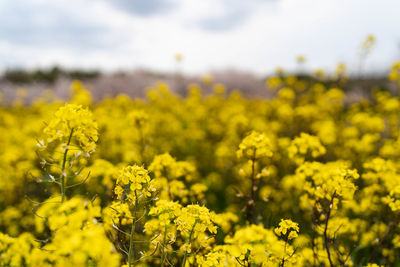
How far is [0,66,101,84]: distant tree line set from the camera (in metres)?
27.8

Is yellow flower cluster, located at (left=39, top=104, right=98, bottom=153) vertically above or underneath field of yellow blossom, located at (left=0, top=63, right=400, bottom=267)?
above

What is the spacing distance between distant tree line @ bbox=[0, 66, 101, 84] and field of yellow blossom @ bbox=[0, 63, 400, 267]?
14783 millimetres

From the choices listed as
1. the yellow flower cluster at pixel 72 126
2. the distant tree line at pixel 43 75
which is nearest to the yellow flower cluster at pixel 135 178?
the yellow flower cluster at pixel 72 126

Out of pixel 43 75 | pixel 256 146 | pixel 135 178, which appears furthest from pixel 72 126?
pixel 43 75

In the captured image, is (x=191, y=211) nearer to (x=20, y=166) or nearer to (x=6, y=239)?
(x=6, y=239)

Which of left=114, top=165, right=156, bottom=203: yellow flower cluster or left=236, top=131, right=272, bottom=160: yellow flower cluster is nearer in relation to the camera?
left=114, top=165, right=156, bottom=203: yellow flower cluster

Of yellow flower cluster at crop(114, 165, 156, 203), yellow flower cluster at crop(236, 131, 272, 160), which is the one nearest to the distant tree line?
yellow flower cluster at crop(236, 131, 272, 160)

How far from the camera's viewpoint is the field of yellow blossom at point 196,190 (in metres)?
2.40

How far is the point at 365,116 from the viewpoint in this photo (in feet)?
29.4

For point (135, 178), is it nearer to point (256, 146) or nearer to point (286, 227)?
point (286, 227)

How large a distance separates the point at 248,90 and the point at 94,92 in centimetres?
988

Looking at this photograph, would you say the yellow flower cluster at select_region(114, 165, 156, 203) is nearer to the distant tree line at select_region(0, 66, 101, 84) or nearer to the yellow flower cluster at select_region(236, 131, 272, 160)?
the yellow flower cluster at select_region(236, 131, 272, 160)

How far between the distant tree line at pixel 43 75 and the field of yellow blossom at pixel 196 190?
48.5 feet

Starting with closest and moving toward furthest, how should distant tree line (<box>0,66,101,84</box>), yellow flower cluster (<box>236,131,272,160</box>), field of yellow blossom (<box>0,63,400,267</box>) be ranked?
field of yellow blossom (<box>0,63,400,267</box>) < yellow flower cluster (<box>236,131,272,160</box>) < distant tree line (<box>0,66,101,84</box>)
